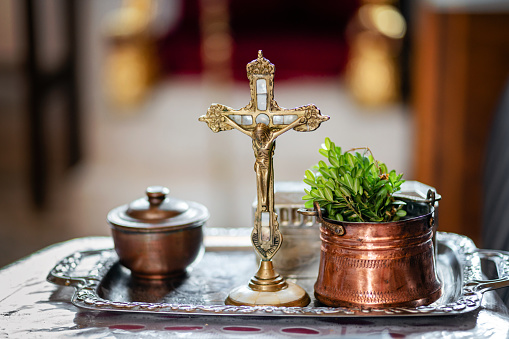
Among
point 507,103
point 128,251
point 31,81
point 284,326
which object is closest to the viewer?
point 284,326

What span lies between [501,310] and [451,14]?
1.39 m

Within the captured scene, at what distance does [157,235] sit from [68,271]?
0.13 m

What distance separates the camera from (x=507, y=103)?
1216 millimetres

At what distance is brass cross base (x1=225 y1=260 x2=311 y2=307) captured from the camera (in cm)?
73

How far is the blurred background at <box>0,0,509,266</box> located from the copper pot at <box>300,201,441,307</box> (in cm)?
177

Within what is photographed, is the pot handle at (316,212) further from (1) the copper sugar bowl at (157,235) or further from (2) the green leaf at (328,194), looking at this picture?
(1) the copper sugar bowl at (157,235)

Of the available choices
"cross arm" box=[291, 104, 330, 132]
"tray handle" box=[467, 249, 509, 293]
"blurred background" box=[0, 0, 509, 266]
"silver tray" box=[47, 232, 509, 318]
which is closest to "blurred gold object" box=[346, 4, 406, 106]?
"blurred background" box=[0, 0, 509, 266]

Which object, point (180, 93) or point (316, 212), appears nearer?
point (316, 212)

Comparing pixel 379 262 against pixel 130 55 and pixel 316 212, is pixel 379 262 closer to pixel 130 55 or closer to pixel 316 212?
pixel 316 212

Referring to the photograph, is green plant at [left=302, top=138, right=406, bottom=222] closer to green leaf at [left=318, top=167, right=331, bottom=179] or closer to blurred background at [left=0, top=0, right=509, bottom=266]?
green leaf at [left=318, top=167, right=331, bottom=179]

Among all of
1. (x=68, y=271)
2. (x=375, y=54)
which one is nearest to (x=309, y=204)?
(x=68, y=271)

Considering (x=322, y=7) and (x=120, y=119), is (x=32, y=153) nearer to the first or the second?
(x=120, y=119)

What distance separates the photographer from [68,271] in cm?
86

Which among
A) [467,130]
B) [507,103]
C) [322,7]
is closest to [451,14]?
[467,130]
